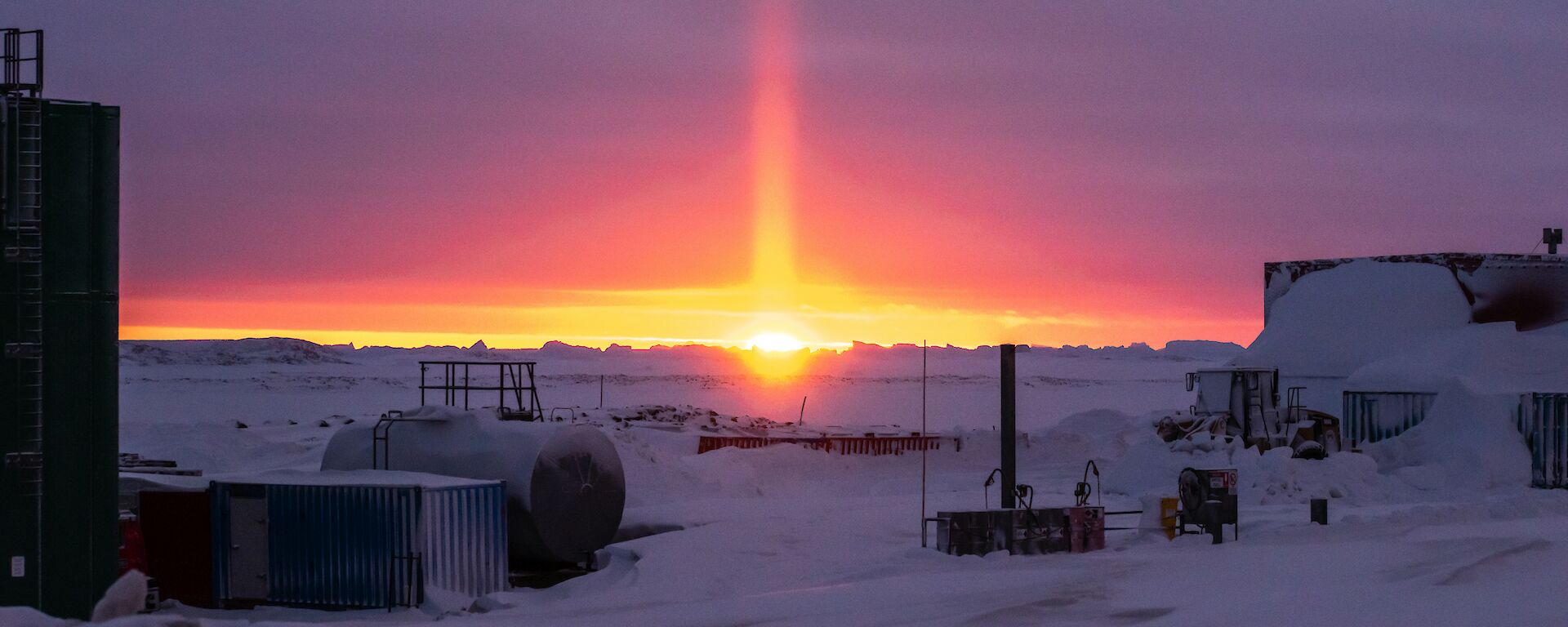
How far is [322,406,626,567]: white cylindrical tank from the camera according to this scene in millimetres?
24047

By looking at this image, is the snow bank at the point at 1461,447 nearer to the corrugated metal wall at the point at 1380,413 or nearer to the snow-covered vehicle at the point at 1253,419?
the corrugated metal wall at the point at 1380,413

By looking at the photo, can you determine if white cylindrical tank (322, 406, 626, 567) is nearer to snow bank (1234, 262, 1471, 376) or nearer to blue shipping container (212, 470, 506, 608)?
blue shipping container (212, 470, 506, 608)

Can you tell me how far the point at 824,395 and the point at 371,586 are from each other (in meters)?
109

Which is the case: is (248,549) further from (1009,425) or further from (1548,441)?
(1548,441)

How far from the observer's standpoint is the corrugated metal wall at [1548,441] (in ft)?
123

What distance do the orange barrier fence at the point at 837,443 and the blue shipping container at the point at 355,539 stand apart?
875 inches

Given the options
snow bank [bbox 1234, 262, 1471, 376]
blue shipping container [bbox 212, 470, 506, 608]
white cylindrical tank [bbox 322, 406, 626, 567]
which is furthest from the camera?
snow bank [bbox 1234, 262, 1471, 376]

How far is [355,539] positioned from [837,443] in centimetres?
2586

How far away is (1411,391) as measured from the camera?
137ft

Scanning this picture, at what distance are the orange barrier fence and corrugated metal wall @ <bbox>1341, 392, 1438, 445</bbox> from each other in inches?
476

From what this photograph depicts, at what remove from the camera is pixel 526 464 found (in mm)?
23938

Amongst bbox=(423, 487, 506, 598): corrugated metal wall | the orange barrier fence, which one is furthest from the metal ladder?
the orange barrier fence

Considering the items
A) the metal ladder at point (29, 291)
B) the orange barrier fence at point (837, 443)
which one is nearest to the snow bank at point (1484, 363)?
the orange barrier fence at point (837, 443)

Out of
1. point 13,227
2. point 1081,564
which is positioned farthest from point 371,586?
point 1081,564
